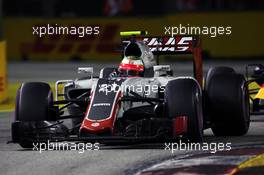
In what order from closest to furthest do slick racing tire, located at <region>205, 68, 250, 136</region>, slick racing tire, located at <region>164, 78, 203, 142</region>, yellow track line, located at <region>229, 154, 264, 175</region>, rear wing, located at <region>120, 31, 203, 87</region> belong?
yellow track line, located at <region>229, 154, 264, 175</region>
slick racing tire, located at <region>164, 78, 203, 142</region>
slick racing tire, located at <region>205, 68, 250, 136</region>
rear wing, located at <region>120, 31, 203, 87</region>

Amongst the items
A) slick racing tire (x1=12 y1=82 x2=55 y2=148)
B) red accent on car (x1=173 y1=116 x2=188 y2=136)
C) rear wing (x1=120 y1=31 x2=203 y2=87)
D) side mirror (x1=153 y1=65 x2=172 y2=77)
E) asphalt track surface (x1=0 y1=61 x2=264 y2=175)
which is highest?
rear wing (x1=120 y1=31 x2=203 y2=87)

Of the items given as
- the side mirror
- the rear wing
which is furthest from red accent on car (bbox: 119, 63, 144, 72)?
the rear wing

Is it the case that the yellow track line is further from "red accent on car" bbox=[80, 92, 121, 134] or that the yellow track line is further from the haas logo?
the haas logo

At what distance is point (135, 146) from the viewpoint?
43.3ft

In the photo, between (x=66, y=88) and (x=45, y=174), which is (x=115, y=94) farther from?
(x=45, y=174)

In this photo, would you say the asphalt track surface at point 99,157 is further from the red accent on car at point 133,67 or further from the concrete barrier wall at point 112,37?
the concrete barrier wall at point 112,37

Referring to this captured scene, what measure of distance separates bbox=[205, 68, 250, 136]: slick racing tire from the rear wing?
0.83 metres

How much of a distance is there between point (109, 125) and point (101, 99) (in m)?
0.48

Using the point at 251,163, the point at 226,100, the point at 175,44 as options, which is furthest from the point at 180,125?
the point at 175,44

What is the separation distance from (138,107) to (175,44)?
5.51ft

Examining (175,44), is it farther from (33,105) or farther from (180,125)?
(33,105)

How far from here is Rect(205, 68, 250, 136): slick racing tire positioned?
13.9 metres

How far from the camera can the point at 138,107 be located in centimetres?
1359

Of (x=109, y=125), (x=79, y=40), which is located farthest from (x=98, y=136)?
(x=79, y=40)
